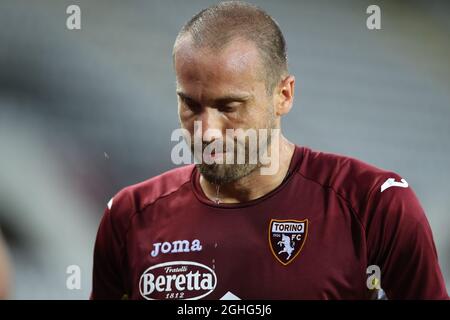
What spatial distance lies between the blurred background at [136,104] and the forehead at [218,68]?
219 centimetres

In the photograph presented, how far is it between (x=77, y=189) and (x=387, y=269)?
8.37 feet

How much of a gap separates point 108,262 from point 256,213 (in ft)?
1.81

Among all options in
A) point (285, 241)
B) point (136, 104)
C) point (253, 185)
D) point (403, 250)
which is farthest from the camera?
point (136, 104)

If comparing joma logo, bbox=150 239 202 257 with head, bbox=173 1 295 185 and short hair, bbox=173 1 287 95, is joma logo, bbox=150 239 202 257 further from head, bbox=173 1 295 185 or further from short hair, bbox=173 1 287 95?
short hair, bbox=173 1 287 95

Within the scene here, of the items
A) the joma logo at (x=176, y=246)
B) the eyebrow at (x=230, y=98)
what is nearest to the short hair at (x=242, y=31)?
the eyebrow at (x=230, y=98)

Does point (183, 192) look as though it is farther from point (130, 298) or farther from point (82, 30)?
point (82, 30)

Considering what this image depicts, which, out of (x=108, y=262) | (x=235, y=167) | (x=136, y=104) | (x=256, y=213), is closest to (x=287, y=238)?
(x=256, y=213)

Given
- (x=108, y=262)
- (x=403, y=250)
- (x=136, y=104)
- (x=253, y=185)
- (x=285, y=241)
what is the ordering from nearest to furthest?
(x=403, y=250) → (x=285, y=241) → (x=253, y=185) → (x=108, y=262) → (x=136, y=104)

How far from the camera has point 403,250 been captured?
2086 mm

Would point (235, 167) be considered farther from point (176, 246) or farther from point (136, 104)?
point (136, 104)

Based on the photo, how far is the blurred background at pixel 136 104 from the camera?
4211 millimetres

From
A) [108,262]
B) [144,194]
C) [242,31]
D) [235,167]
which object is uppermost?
[242,31]

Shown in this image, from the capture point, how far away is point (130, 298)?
233 cm

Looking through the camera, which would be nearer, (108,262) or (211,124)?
(211,124)
